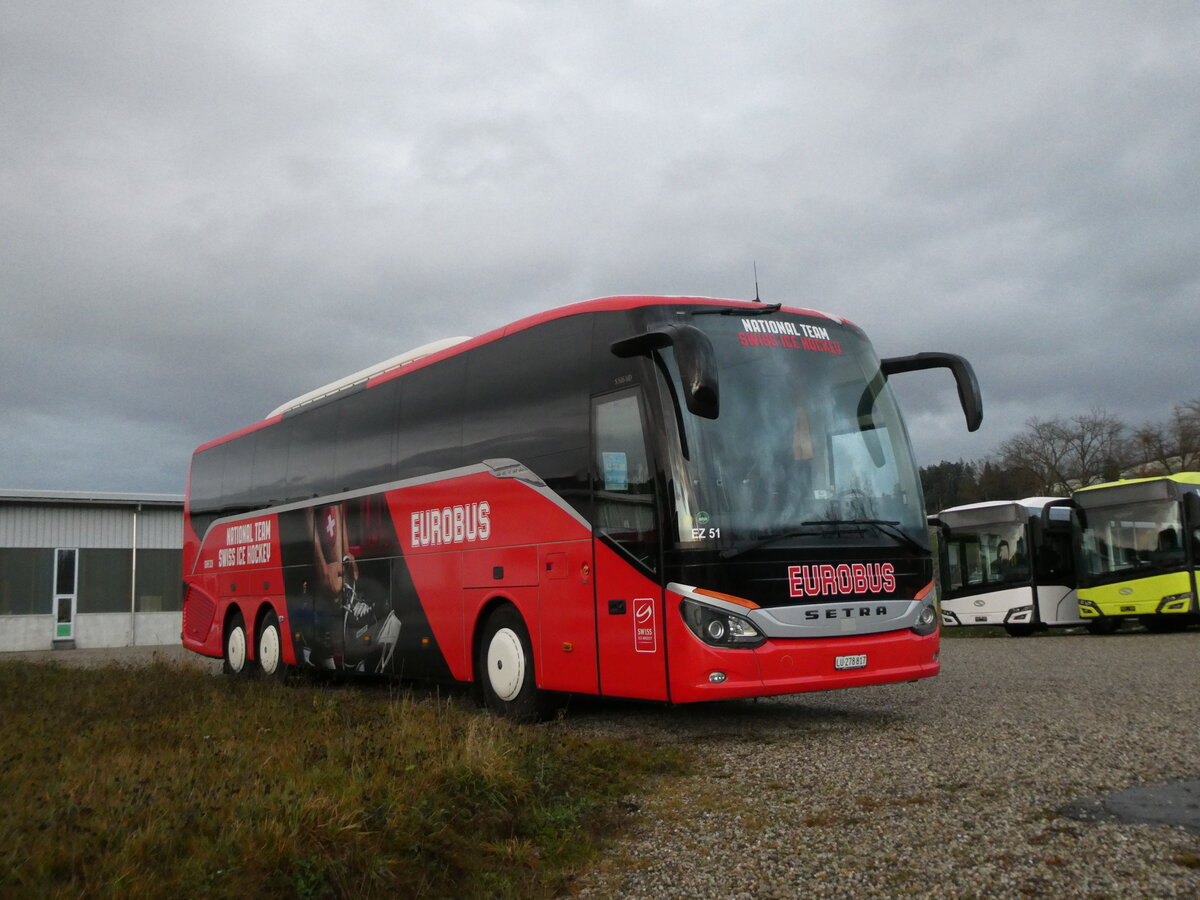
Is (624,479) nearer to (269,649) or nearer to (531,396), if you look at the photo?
(531,396)

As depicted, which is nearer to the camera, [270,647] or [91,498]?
[270,647]

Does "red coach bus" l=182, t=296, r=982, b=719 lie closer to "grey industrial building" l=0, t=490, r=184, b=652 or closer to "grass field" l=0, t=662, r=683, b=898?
"grass field" l=0, t=662, r=683, b=898

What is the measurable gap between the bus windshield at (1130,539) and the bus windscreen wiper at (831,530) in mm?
16655

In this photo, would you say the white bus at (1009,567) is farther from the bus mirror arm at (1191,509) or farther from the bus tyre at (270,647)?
the bus tyre at (270,647)

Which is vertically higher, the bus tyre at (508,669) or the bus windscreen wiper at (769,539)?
the bus windscreen wiper at (769,539)

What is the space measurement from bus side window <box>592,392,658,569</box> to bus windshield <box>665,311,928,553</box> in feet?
1.11

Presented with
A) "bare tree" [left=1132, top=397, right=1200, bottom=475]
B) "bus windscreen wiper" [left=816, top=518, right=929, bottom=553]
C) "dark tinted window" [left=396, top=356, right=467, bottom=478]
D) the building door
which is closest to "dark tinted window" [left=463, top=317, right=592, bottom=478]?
"dark tinted window" [left=396, top=356, right=467, bottom=478]

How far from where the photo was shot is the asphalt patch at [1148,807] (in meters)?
5.44

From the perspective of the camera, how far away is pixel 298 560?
48.2 feet

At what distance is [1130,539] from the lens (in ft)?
78.1

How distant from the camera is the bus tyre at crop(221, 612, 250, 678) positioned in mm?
16703

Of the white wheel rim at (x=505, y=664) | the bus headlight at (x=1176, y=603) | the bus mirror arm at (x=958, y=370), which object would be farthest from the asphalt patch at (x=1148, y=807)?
the bus headlight at (x=1176, y=603)

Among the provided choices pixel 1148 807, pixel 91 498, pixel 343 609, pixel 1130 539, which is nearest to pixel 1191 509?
pixel 1130 539

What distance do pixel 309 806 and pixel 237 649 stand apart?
41.6 ft
